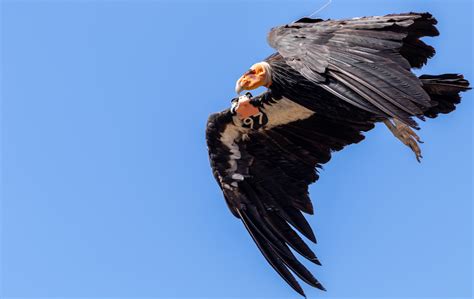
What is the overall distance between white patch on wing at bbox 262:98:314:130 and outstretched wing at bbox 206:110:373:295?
0.24 feet

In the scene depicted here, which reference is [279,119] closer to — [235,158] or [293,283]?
[235,158]

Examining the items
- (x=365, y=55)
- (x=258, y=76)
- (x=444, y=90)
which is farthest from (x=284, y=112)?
(x=365, y=55)

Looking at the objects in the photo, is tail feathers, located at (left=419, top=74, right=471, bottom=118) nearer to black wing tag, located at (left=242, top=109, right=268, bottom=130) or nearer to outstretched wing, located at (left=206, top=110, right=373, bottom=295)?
outstretched wing, located at (left=206, top=110, right=373, bottom=295)

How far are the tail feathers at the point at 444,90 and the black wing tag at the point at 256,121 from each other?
230cm

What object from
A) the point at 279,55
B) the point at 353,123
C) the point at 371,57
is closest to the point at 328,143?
the point at 353,123

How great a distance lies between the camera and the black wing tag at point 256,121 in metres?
16.9

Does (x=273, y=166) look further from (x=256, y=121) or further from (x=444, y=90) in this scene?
(x=444, y=90)

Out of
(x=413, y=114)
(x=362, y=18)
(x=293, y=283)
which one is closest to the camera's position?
(x=413, y=114)

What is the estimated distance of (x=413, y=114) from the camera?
13359 mm

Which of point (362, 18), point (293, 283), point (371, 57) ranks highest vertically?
point (362, 18)

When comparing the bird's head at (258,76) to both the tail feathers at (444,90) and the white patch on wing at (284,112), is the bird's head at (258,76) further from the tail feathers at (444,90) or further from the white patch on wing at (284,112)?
the tail feathers at (444,90)

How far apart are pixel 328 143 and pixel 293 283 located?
2048mm

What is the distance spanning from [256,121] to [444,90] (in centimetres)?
268

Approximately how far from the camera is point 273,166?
17156 millimetres
